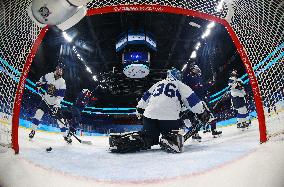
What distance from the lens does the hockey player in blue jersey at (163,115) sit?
6.58 feet

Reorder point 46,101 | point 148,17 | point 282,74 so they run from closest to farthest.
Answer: point 282,74
point 46,101
point 148,17

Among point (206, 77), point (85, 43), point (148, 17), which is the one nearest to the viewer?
point (148, 17)

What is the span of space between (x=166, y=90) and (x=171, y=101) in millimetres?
110

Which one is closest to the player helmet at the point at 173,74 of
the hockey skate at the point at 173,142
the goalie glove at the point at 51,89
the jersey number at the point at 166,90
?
the jersey number at the point at 166,90

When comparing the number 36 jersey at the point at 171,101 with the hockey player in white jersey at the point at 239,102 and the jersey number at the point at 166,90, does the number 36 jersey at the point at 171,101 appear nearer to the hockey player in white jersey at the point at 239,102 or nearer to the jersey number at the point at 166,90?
the jersey number at the point at 166,90

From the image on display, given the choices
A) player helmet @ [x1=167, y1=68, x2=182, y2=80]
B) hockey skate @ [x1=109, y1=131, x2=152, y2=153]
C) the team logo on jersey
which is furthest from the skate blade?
the team logo on jersey

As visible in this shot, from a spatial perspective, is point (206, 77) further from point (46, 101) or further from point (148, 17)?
point (46, 101)

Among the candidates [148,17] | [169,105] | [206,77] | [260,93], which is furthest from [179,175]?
[206,77]

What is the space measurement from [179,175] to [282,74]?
1067 mm

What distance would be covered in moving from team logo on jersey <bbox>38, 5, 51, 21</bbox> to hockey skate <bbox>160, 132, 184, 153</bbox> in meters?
1.32

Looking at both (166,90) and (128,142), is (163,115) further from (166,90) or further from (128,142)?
(128,142)

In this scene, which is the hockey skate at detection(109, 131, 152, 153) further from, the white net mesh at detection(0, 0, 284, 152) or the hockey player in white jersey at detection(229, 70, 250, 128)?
the hockey player in white jersey at detection(229, 70, 250, 128)

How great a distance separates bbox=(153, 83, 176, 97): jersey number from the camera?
6.73 feet

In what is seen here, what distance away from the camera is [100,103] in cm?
1104
